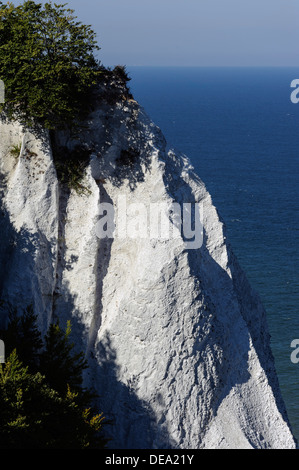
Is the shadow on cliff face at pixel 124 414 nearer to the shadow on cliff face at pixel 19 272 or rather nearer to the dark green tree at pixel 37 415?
the shadow on cliff face at pixel 19 272

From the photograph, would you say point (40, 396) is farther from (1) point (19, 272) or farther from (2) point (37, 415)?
(1) point (19, 272)

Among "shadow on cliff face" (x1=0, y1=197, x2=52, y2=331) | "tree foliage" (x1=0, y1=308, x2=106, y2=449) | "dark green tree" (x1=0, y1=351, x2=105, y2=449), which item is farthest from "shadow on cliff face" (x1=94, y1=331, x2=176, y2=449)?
"dark green tree" (x1=0, y1=351, x2=105, y2=449)

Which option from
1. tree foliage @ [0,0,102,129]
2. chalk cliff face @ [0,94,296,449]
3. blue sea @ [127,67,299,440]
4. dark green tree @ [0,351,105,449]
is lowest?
dark green tree @ [0,351,105,449]

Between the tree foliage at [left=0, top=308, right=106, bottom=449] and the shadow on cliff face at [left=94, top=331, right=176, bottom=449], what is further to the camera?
the shadow on cliff face at [left=94, top=331, right=176, bottom=449]

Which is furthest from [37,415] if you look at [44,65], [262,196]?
[262,196]

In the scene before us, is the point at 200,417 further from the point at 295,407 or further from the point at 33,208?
the point at 295,407

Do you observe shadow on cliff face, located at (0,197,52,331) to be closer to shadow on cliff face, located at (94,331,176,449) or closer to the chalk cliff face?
the chalk cliff face

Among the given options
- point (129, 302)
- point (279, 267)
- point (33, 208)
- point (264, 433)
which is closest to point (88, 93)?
point (33, 208)
